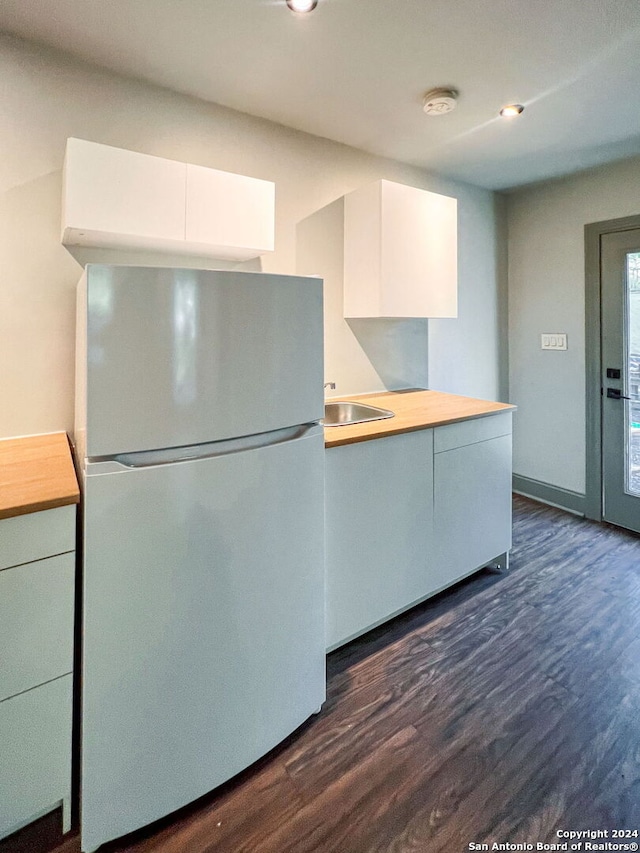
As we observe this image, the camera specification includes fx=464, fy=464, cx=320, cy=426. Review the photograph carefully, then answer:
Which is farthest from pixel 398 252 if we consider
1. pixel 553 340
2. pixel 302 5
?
pixel 553 340

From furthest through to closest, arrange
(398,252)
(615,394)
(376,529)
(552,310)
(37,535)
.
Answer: (552,310) < (615,394) < (398,252) < (376,529) < (37,535)

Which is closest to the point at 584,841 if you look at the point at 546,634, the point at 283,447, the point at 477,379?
the point at 546,634

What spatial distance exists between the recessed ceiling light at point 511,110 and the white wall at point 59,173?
76 centimetres

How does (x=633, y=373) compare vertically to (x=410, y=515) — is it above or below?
above

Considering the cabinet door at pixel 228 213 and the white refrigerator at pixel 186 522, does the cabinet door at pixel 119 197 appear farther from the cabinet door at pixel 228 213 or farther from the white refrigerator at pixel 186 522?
the white refrigerator at pixel 186 522

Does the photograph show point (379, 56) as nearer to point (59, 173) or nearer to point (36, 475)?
point (59, 173)

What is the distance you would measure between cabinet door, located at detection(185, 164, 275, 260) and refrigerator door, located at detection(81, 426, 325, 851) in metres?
0.95

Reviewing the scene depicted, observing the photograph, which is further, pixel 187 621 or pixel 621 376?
pixel 621 376

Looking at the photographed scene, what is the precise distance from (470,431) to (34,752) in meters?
1.91

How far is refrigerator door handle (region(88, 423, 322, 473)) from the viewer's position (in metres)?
1.10

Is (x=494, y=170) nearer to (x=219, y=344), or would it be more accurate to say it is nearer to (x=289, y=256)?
(x=289, y=256)

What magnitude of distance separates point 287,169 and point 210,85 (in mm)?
519

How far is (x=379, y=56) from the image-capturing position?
1734 millimetres

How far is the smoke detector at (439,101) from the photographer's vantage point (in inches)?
78.2
